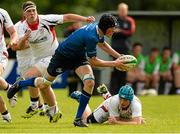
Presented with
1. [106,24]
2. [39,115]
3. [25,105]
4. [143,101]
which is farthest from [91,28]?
[143,101]

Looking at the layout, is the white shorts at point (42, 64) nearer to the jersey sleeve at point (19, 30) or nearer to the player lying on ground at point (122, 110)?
the jersey sleeve at point (19, 30)

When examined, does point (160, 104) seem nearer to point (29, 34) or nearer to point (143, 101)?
point (143, 101)

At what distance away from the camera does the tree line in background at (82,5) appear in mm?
41469

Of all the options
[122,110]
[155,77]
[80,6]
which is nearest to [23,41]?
[122,110]

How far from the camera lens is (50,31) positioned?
16.3 meters

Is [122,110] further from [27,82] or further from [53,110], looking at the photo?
[27,82]

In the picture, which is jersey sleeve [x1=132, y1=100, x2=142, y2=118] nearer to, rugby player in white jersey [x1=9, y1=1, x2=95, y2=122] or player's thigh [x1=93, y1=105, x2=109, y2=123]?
player's thigh [x1=93, y1=105, x2=109, y2=123]

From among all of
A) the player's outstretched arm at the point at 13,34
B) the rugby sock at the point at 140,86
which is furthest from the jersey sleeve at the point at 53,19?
the rugby sock at the point at 140,86

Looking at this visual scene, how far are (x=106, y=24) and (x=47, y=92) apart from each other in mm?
2291

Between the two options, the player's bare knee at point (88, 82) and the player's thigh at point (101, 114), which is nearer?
the player's bare knee at point (88, 82)

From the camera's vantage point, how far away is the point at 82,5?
44.5 metres

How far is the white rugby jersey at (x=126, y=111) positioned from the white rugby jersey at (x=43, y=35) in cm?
189

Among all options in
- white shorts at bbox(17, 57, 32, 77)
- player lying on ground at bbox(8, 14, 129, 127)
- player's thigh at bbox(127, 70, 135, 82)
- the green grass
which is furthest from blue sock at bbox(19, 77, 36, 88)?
player's thigh at bbox(127, 70, 135, 82)

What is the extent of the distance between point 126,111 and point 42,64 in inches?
85.9
